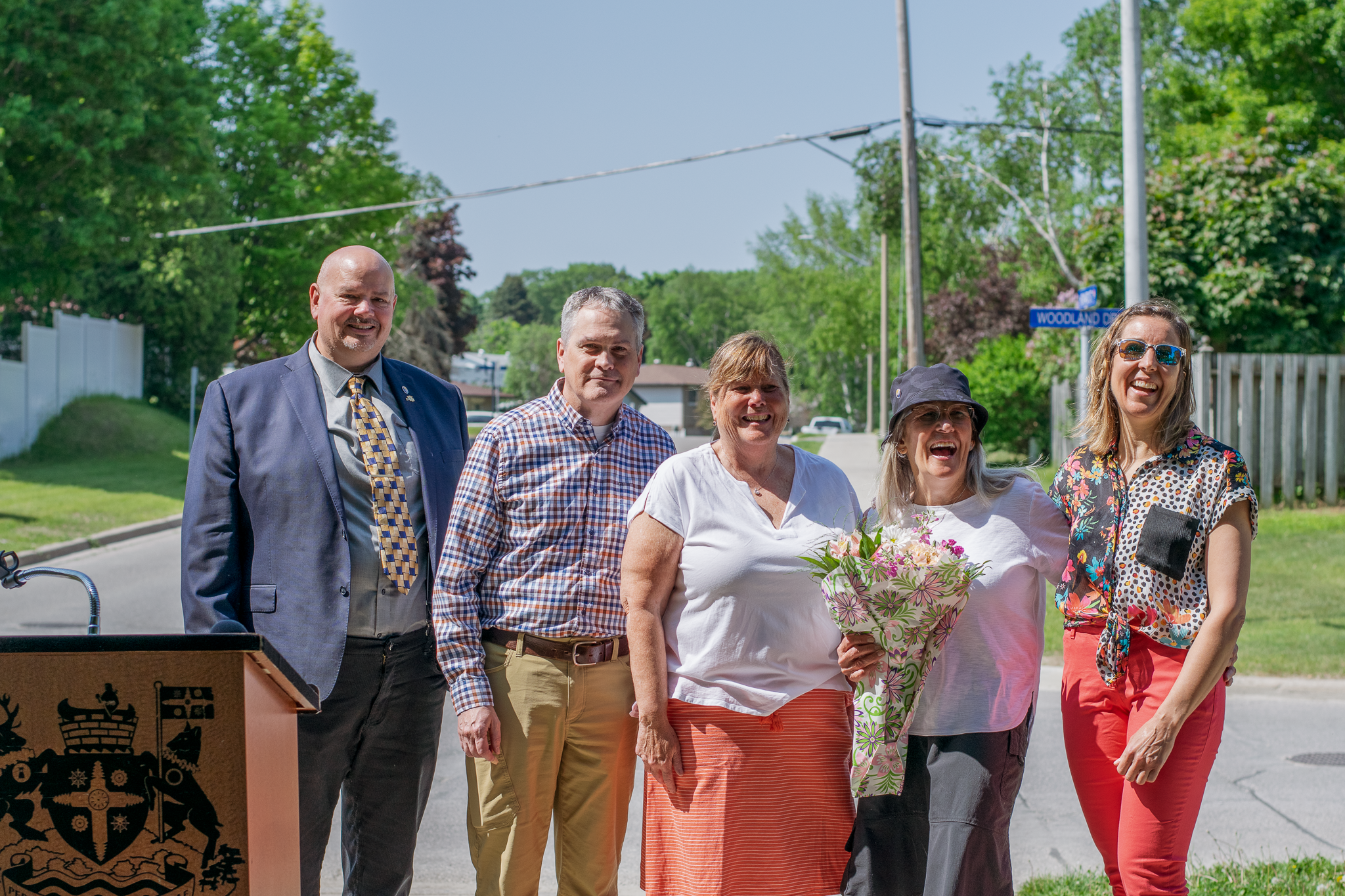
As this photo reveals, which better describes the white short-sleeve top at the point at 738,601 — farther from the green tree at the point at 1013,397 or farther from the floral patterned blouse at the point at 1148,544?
the green tree at the point at 1013,397

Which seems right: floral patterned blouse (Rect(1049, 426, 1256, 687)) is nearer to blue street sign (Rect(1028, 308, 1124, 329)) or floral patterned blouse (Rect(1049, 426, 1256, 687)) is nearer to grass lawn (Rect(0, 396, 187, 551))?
blue street sign (Rect(1028, 308, 1124, 329))

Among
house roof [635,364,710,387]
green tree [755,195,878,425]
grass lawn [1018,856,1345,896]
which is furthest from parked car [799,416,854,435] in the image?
grass lawn [1018,856,1345,896]

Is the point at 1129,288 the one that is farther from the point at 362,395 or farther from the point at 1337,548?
the point at 362,395

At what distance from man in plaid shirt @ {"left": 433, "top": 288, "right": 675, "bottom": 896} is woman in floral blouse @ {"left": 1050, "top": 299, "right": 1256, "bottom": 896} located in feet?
4.46

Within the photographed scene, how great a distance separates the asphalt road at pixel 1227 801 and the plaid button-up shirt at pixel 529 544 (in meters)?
1.76

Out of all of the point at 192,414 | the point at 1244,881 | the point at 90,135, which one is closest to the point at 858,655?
the point at 1244,881

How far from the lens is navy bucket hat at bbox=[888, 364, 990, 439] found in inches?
125

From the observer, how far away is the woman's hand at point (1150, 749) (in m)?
3.05

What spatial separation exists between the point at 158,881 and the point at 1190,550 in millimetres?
2684

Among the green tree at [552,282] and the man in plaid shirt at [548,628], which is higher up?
the green tree at [552,282]

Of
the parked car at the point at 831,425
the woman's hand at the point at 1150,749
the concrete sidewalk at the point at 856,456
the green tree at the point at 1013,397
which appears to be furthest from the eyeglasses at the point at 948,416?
the parked car at the point at 831,425

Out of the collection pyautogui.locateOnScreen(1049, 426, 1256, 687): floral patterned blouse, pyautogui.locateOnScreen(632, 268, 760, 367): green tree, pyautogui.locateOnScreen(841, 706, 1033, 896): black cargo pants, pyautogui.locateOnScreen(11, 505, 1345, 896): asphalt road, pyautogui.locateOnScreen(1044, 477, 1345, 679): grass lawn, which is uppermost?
pyautogui.locateOnScreen(632, 268, 760, 367): green tree

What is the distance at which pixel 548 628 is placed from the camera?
322cm

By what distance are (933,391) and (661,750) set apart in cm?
128
